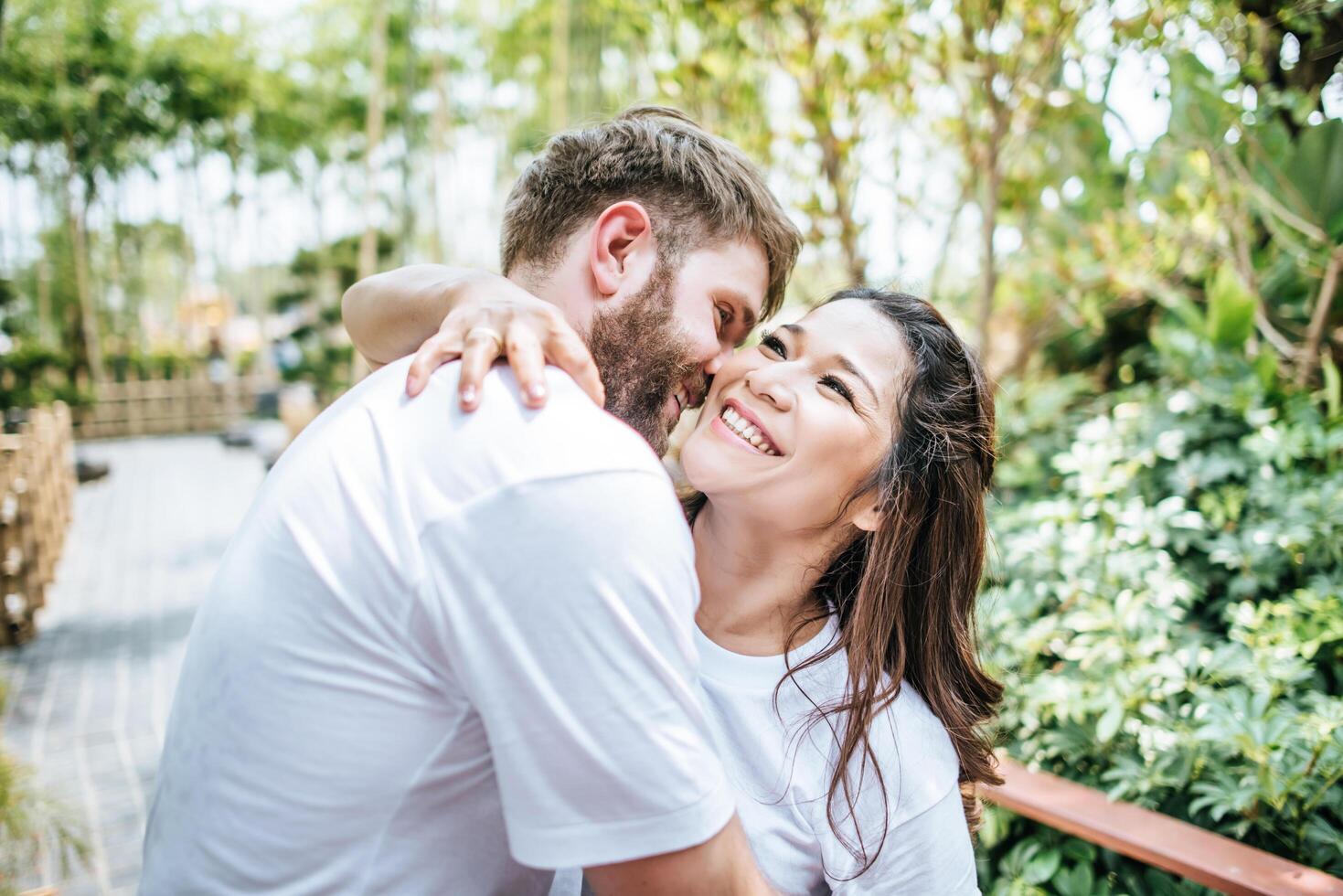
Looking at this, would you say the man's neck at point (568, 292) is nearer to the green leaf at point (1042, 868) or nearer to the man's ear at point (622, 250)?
the man's ear at point (622, 250)

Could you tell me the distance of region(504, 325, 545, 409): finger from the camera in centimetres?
106

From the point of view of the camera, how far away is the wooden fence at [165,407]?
58.3 ft

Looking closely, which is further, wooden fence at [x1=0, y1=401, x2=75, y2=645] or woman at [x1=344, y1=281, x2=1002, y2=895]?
wooden fence at [x1=0, y1=401, x2=75, y2=645]

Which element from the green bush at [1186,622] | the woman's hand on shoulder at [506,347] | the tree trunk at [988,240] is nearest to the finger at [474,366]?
the woman's hand on shoulder at [506,347]

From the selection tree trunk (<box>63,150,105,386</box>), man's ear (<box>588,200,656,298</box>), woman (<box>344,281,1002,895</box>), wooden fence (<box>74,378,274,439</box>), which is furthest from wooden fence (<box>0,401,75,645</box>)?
tree trunk (<box>63,150,105,386</box>)

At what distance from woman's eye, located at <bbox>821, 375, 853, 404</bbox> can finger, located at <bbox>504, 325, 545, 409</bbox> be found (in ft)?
2.47

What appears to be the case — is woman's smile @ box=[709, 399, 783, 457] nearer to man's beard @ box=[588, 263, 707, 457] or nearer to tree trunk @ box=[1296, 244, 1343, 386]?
man's beard @ box=[588, 263, 707, 457]

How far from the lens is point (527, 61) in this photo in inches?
938

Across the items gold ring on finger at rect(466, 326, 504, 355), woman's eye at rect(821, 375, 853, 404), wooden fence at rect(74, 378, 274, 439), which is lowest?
wooden fence at rect(74, 378, 274, 439)

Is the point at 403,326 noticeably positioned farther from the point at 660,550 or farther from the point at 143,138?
the point at 143,138

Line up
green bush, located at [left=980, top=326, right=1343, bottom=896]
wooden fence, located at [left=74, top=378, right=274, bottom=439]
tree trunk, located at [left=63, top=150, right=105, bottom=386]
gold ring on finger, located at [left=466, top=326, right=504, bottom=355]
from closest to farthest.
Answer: gold ring on finger, located at [left=466, top=326, right=504, bottom=355]
green bush, located at [left=980, top=326, right=1343, bottom=896]
wooden fence, located at [left=74, top=378, right=274, bottom=439]
tree trunk, located at [left=63, top=150, right=105, bottom=386]

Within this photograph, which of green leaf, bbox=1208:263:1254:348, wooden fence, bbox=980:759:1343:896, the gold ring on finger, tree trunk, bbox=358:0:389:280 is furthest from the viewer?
tree trunk, bbox=358:0:389:280

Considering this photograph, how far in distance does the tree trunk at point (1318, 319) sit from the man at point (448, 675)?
3712 millimetres

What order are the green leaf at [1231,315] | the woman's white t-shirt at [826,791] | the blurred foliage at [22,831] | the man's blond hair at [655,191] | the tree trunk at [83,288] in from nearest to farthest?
the woman's white t-shirt at [826,791] < the man's blond hair at [655,191] < the blurred foliage at [22,831] < the green leaf at [1231,315] < the tree trunk at [83,288]
